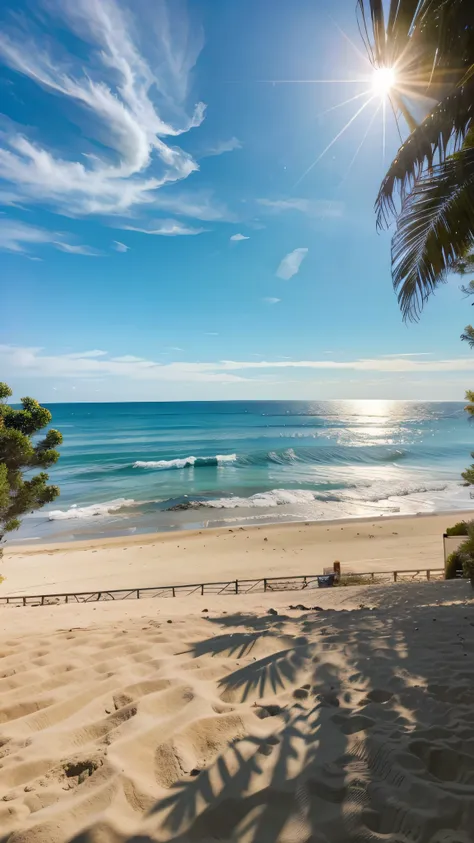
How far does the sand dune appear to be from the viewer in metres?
2.02

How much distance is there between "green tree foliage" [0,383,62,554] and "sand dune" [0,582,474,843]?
125 inches

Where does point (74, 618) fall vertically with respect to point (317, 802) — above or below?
below

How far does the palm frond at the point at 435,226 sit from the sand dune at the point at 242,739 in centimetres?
437

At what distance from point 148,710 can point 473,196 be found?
5834mm

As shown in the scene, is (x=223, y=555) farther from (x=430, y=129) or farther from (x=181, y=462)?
(x=181, y=462)

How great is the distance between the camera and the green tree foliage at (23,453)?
6789 mm

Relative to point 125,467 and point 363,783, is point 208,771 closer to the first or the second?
point 363,783

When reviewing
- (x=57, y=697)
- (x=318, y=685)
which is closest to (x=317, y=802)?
(x=318, y=685)

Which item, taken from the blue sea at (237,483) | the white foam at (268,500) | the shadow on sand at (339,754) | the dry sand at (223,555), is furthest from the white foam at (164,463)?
the shadow on sand at (339,754)

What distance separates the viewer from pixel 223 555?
1819 cm

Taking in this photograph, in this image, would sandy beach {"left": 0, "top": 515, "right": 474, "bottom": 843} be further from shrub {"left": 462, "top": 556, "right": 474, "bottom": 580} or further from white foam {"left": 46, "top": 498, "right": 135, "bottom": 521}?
white foam {"left": 46, "top": 498, "right": 135, "bottom": 521}

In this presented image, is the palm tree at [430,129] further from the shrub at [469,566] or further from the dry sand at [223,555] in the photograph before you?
the dry sand at [223,555]

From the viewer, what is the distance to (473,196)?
4.26 meters

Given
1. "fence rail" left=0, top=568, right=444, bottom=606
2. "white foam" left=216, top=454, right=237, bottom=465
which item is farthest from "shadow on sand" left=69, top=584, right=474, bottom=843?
"white foam" left=216, top=454, right=237, bottom=465
